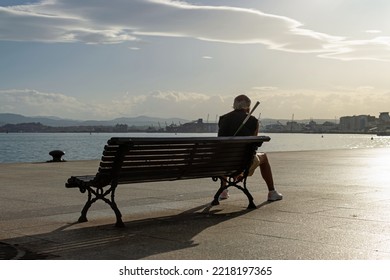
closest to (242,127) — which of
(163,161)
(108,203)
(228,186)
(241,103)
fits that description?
(241,103)

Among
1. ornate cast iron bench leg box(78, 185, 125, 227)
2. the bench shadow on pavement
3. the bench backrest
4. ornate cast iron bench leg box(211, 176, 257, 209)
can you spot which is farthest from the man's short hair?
ornate cast iron bench leg box(78, 185, 125, 227)

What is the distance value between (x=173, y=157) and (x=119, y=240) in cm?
171

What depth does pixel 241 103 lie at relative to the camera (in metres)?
8.99

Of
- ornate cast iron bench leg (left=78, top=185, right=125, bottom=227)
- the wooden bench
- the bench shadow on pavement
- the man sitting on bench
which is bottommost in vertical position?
the bench shadow on pavement

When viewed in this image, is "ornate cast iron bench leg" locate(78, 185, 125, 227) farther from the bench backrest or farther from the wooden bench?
the bench backrest

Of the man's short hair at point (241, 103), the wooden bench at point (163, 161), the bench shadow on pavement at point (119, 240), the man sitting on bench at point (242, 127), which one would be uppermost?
the man's short hair at point (241, 103)

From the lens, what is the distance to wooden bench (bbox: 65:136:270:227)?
694cm

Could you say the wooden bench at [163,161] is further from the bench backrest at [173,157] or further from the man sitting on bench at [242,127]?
the man sitting on bench at [242,127]

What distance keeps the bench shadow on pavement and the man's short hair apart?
1.99 m

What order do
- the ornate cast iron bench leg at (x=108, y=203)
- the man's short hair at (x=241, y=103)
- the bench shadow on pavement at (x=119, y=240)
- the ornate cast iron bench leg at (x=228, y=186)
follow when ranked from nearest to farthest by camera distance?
the bench shadow on pavement at (x=119, y=240) < the ornate cast iron bench leg at (x=108, y=203) < the ornate cast iron bench leg at (x=228, y=186) < the man's short hair at (x=241, y=103)

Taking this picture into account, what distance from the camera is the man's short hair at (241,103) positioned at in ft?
29.5

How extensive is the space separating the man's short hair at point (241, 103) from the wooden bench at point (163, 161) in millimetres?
751

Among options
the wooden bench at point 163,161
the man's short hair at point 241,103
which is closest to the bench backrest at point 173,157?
the wooden bench at point 163,161

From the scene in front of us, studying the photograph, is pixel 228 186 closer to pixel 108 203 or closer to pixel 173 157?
pixel 173 157
